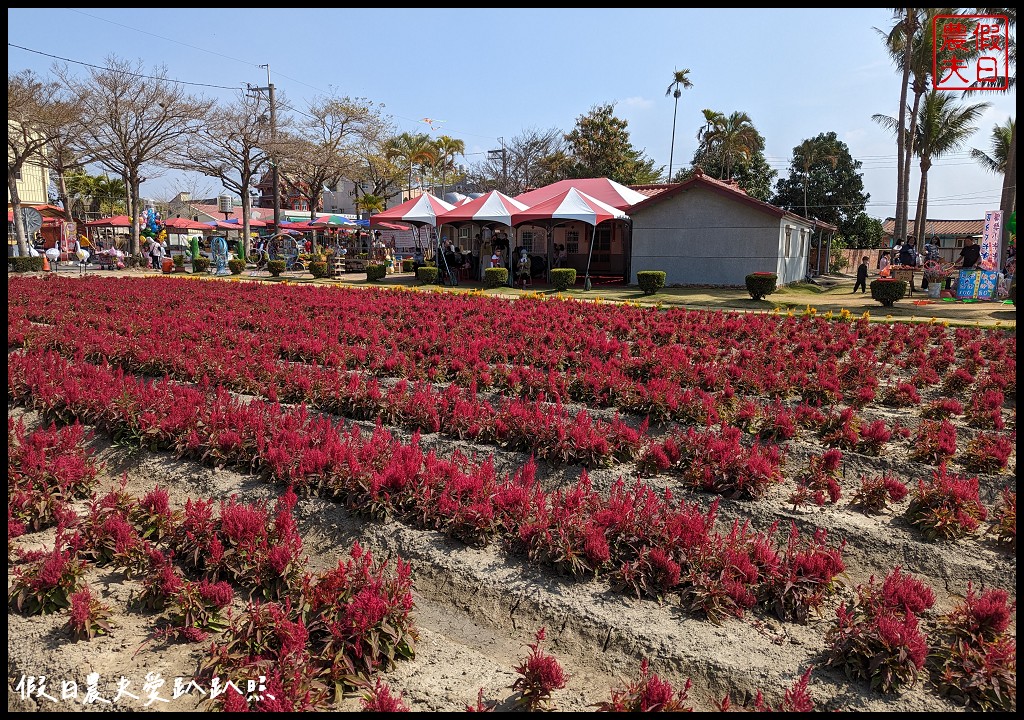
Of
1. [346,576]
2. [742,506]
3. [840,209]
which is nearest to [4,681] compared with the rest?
[346,576]

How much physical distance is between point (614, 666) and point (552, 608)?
0.48 meters

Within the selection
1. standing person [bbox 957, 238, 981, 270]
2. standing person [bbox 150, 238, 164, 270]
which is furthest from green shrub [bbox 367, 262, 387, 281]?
standing person [bbox 957, 238, 981, 270]

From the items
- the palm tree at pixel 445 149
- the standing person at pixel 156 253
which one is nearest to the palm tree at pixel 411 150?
the palm tree at pixel 445 149

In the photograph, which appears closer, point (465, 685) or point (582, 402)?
point (465, 685)

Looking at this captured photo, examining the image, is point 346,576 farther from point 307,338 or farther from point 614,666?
point 307,338

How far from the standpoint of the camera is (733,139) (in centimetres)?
5466

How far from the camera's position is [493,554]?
4.32 metres

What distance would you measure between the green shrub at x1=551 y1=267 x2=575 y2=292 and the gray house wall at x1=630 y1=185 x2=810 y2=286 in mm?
3718

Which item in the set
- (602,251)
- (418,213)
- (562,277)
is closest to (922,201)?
(602,251)

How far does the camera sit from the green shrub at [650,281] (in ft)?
70.7

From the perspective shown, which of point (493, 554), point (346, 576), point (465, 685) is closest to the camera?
point (465, 685)

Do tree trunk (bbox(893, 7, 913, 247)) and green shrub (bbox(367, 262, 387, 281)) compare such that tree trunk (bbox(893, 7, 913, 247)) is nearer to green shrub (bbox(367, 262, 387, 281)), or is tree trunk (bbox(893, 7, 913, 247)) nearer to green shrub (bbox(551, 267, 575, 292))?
green shrub (bbox(551, 267, 575, 292))

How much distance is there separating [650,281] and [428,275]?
941cm

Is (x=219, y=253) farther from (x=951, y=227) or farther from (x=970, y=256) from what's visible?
(x=951, y=227)
